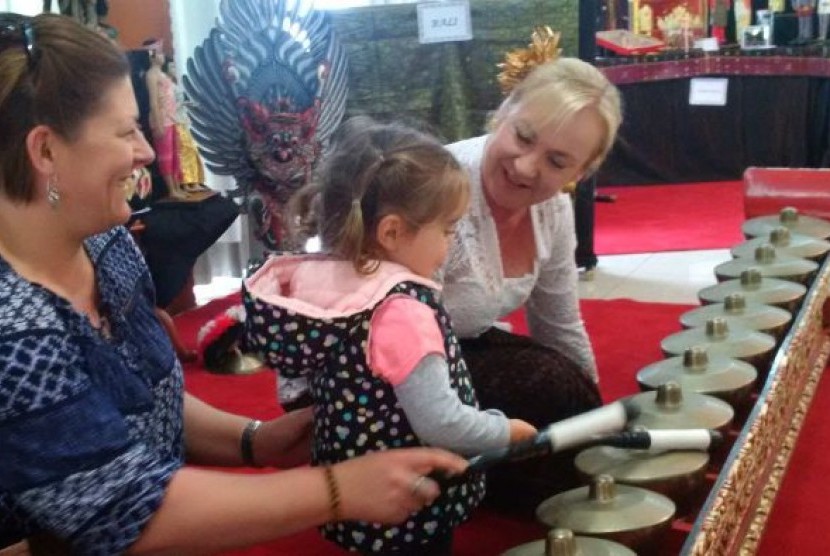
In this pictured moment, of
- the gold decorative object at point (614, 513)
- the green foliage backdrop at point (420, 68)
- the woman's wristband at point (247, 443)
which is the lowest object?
the gold decorative object at point (614, 513)

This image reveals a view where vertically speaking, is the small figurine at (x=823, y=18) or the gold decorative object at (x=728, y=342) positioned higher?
the small figurine at (x=823, y=18)

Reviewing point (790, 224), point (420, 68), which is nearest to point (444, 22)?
point (420, 68)

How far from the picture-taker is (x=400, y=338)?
41.3 inches

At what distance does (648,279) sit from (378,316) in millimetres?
2359

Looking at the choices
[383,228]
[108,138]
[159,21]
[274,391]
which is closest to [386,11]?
[159,21]

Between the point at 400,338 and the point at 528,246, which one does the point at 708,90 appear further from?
the point at 400,338

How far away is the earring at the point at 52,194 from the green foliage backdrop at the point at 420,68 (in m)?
2.29

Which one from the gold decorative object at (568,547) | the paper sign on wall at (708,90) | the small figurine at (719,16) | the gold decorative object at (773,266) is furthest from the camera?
the small figurine at (719,16)

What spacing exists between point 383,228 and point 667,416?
16.6 inches

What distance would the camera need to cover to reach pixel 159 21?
131 inches

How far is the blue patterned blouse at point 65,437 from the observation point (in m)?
0.81

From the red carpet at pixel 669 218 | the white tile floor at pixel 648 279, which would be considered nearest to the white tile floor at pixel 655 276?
the white tile floor at pixel 648 279

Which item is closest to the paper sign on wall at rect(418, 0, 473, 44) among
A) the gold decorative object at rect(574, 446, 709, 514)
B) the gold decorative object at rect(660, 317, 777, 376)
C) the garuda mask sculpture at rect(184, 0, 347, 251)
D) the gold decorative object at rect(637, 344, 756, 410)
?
the garuda mask sculpture at rect(184, 0, 347, 251)

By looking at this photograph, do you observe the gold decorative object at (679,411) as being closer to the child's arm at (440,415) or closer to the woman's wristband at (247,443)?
the child's arm at (440,415)
